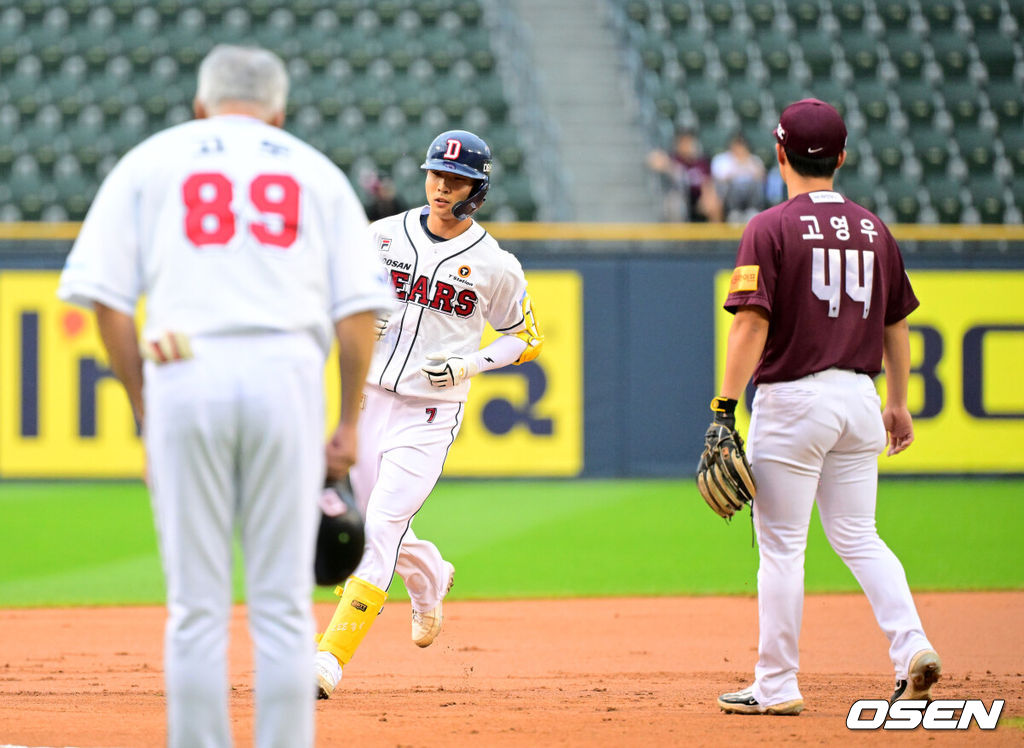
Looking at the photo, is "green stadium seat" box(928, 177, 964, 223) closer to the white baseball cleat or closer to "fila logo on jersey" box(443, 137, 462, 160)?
"fila logo on jersey" box(443, 137, 462, 160)

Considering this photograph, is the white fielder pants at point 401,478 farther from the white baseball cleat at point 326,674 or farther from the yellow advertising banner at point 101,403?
the yellow advertising banner at point 101,403

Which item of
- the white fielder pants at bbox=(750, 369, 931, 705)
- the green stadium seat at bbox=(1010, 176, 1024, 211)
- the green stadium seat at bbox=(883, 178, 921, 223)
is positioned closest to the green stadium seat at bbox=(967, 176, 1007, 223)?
the green stadium seat at bbox=(1010, 176, 1024, 211)

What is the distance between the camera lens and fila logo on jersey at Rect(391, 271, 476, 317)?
5949 millimetres

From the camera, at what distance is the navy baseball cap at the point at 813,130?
5.16m

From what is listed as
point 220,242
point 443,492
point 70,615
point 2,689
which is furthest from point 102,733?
point 443,492

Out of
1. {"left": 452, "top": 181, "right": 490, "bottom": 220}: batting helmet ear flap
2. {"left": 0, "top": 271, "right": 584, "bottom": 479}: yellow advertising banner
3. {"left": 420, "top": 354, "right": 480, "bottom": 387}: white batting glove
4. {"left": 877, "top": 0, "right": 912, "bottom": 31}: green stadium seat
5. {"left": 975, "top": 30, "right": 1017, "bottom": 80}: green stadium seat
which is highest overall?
{"left": 877, "top": 0, "right": 912, "bottom": 31}: green stadium seat

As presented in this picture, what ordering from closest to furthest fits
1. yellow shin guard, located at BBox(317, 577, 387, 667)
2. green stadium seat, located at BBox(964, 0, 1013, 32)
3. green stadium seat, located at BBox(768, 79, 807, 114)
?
yellow shin guard, located at BBox(317, 577, 387, 667), green stadium seat, located at BBox(768, 79, 807, 114), green stadium seat, located at BBox(964, 0, 1013, 32)

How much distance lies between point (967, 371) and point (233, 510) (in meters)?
11.7

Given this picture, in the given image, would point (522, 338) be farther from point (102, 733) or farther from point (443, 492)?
point (443, 492)

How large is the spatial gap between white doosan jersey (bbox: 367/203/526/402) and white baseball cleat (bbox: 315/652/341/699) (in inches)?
46.0

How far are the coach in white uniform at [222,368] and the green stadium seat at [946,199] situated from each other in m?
15.1

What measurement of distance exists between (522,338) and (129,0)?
1519cm

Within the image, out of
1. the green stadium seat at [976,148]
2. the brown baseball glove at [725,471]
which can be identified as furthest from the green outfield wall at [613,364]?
the brown baseball glove at [725,471]

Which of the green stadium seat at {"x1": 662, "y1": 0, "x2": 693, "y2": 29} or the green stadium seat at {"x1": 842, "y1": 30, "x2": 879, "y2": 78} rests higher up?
the green stadium seat at {"x1": 662, "y1": 0, "x2": 693, "y2": 29}
